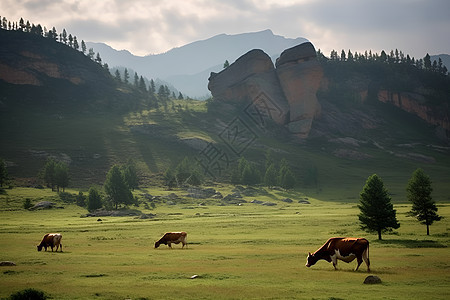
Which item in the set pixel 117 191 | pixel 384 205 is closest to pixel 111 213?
pixel 117 191

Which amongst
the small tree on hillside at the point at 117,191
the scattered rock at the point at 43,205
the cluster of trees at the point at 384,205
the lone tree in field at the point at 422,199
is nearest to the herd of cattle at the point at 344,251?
the cluster of trees at the point at 384,205

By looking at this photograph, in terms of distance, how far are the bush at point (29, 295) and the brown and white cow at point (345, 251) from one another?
1900cm

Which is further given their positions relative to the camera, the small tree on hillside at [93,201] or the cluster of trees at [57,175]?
the cluster of trees at [57,175]

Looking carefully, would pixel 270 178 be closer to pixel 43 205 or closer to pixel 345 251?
pixel 43 205

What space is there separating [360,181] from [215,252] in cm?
14423

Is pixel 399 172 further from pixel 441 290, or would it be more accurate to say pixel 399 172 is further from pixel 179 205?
pixel 441 290

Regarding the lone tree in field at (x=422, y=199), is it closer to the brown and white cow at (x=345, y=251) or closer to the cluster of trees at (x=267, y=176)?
the brown and white cow at (x=345, y=251)

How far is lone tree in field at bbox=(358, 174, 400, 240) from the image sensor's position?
50.5 m

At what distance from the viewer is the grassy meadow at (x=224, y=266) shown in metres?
23.4

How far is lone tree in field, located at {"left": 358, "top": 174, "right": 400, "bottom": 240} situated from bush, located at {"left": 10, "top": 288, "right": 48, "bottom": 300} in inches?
1571

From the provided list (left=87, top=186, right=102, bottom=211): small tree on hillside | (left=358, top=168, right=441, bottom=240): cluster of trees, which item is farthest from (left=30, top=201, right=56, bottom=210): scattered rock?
(left=358, top=168, right=441, bottom=240): cluster of trees

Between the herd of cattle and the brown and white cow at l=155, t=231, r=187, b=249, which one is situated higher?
the herd of cattle

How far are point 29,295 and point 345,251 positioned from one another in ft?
70.3

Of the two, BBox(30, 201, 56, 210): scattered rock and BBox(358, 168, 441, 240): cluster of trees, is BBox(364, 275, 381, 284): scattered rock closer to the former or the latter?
BBox(358, 168, 441, 240): cluster of trees
